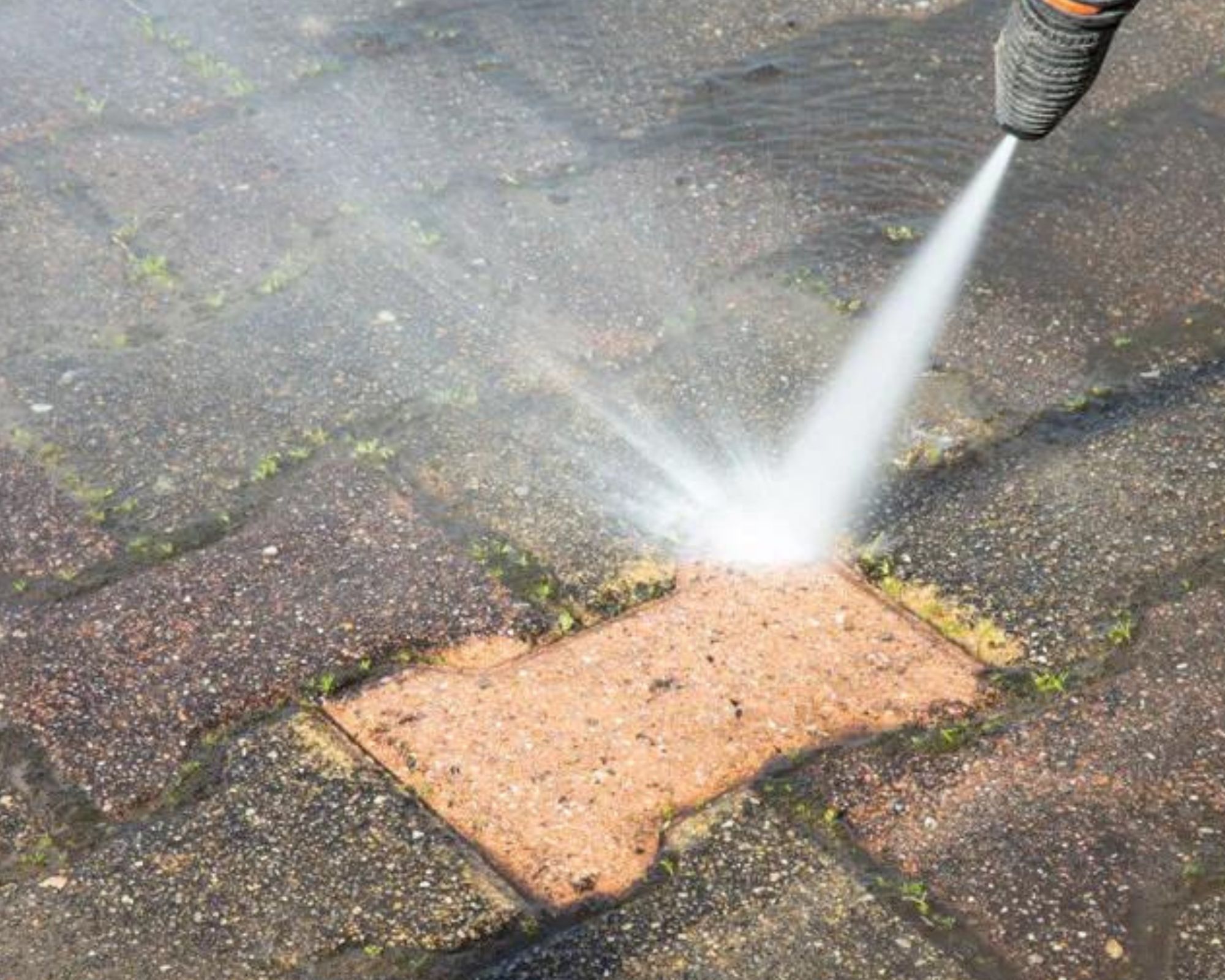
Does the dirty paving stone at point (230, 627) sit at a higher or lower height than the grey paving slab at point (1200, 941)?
lower

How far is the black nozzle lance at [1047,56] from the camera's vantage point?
434 centimetres

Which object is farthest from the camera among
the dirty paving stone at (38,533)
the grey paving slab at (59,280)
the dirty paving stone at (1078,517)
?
the grey paving slab at (59,280)

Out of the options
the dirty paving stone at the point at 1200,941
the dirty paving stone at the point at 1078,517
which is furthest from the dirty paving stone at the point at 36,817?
the dirty paving stone at the point at 1200,941

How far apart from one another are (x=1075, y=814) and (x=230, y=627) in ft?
7.32

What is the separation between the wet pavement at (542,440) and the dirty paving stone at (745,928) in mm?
10

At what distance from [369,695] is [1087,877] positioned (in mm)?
1812

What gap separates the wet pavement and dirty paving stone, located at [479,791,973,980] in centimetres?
1

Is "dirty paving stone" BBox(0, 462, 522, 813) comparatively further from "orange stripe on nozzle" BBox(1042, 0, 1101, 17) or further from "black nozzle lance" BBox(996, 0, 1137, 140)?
"orange stripe on nozzle" BBox(1042, 0, 1101, 17)

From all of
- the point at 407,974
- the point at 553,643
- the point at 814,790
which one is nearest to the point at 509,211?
the point at 553,643

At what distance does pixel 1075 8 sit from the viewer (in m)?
4.30

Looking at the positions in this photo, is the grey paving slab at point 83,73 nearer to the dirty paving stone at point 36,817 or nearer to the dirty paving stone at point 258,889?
the dirty paving stone at point 36,817

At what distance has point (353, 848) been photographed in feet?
14.1

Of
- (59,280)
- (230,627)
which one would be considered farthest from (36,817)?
(59,280)

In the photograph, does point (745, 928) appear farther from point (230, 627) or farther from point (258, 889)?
point (230, 627)
